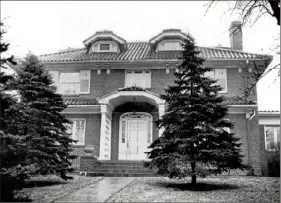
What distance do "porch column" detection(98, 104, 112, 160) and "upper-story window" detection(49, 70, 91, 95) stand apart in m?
2.51

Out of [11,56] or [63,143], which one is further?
[63,143]

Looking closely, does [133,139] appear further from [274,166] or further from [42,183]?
[42,183]

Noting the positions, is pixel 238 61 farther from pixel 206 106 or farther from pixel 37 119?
pixel 37 119

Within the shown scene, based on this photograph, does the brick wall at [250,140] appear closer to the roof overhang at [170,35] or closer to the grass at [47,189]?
the roof overhang at [170,35]

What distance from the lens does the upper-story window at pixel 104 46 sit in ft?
66.3

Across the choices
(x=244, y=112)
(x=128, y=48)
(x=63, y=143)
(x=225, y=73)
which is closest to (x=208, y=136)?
(x=63, y=143)

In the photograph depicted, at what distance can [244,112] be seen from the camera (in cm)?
1742

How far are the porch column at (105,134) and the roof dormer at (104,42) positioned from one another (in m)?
4.32

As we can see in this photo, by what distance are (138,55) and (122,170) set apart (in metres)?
7.56

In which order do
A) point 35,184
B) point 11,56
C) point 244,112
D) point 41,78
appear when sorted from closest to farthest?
point 11,56 → point 35,184 → point 41,78 → point 244,112

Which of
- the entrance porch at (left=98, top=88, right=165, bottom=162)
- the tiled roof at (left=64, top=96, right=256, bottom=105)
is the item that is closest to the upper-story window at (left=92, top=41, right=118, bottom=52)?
the tiled roof at (left=64, top=96, right=256, bottom=105)

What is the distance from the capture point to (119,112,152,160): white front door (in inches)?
712

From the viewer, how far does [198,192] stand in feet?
30.8

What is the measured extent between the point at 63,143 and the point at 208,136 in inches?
193
